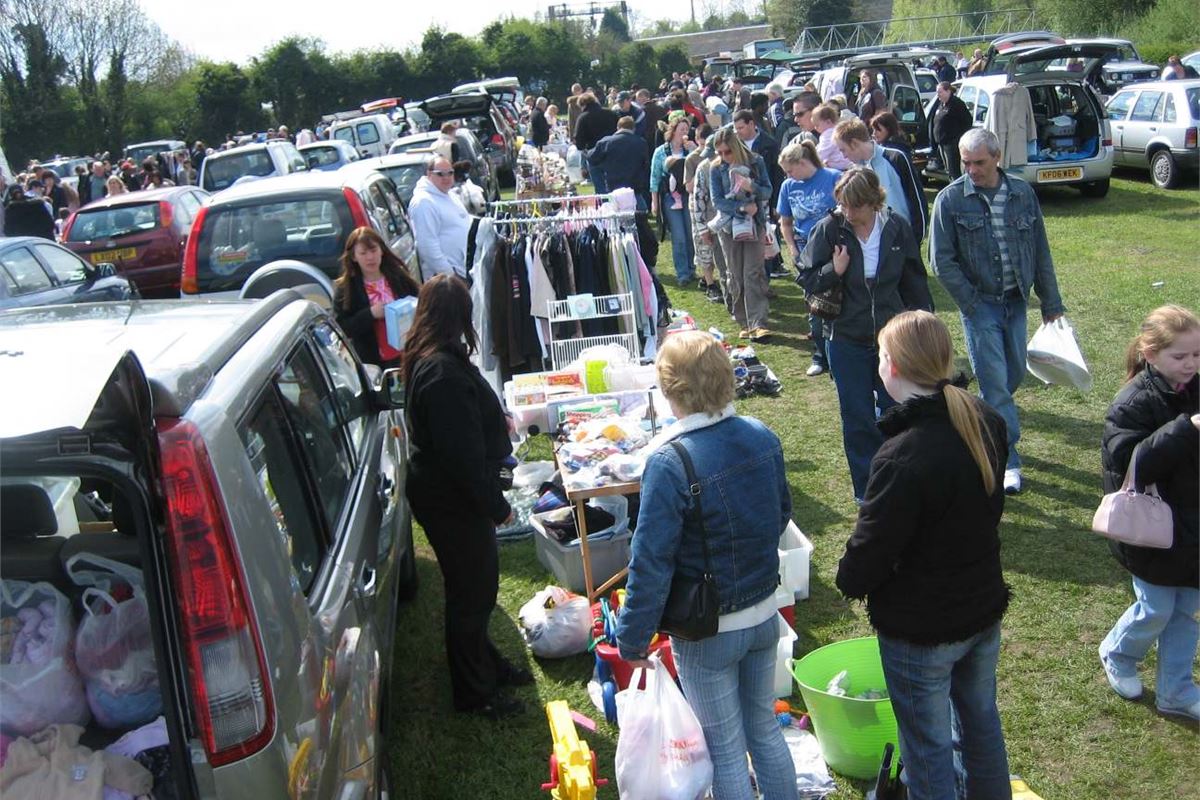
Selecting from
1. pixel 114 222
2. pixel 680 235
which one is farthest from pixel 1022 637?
pixel 114 222

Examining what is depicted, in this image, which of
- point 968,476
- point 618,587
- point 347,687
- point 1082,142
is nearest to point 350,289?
point 618,587

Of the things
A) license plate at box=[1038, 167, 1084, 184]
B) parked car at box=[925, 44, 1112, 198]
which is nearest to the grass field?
license plate at box=[1038, 167, 1084, 184]

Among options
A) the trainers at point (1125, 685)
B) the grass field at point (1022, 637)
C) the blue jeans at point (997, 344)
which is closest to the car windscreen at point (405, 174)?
the grass field at point (1022, 637)

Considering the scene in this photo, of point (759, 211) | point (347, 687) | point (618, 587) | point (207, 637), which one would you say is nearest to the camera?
point (207, 637)

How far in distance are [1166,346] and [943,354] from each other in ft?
4.03

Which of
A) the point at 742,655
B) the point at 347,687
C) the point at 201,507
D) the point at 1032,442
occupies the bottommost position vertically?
the point at 1032,442

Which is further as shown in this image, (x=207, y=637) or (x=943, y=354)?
(x=943, y=354)

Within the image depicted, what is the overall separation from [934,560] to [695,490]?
0.73 meters

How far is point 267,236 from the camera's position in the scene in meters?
9.15

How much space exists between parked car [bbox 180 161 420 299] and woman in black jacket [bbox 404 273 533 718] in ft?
16.0

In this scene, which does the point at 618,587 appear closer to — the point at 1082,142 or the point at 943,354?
the point at 943,354

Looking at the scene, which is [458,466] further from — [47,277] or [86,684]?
[47,277]

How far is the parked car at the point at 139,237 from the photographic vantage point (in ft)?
46.8

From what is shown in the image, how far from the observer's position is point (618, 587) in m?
5.54
